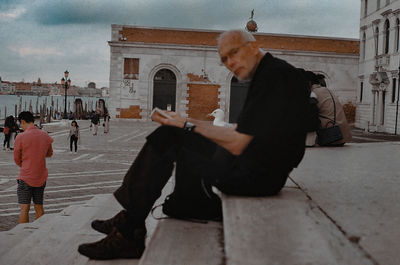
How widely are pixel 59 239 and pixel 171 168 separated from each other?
1896 mm

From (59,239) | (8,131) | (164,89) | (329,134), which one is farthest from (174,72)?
(59,239)

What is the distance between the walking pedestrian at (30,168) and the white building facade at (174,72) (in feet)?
86.5

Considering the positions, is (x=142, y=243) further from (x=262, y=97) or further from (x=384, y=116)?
(x=384, y=116)

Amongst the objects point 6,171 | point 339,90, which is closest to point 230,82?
point 339,90

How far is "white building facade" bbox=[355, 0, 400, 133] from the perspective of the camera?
1014 inches

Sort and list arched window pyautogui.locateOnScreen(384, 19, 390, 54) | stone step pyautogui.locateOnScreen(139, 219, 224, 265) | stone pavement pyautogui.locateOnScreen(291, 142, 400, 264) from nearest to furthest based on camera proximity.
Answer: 1. stone pavement pyautogui.locateOnScreen(291, 142, 400, 264)
2. stone step pyautogui.locateOnScreen(139, 219, 224, 265)
3. arched window pyautogui.locateOnScreen(384, 19, 390, 54)

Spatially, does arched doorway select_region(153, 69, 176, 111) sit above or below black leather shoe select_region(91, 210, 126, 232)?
above

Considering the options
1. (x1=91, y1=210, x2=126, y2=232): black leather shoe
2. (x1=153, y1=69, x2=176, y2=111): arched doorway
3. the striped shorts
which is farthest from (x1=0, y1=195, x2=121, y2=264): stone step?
(x1=153, y1=69, x2=176, y2=111): arched doorway

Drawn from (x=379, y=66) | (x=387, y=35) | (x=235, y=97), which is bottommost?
(x=235, y=97)

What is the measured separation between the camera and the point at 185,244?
104 inches

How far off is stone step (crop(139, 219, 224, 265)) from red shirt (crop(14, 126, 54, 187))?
354cm

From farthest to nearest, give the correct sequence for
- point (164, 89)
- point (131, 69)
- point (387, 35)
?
point (164, 89), point (131, 69), point (387, 35)

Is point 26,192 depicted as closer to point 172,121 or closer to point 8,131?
point 172,121

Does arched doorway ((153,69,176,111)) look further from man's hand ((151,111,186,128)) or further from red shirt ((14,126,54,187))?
man's hand ((151,111,186,128))
